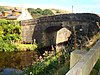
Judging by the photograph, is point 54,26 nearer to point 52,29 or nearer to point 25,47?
point 52,29

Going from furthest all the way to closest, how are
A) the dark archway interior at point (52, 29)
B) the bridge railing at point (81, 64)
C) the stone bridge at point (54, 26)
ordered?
the dark archway interior at point (52, 29) → the stone bridge at point (54, 26) → the bridge railing at point (81, 64)

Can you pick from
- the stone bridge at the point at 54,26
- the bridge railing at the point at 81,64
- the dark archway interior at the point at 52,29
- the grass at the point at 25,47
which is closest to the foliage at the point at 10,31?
the stone bridge at the point at 54,26

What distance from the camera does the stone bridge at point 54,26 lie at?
1205 inches

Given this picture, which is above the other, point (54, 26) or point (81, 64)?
point (81, 64)

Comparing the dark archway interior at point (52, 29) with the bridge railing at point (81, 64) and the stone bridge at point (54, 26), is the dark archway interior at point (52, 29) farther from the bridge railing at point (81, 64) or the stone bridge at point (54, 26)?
the bridge railing at point (81, 64)

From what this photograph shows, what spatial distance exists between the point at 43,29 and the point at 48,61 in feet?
70.6

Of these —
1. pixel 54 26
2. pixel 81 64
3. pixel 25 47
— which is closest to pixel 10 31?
pixel 25 47

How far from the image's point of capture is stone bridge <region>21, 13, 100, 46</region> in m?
30.6

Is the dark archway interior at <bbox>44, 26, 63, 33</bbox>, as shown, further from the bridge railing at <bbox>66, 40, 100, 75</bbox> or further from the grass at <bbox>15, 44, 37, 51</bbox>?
the bridge railing at <bbox>66, 40, 100, 75</bbox>

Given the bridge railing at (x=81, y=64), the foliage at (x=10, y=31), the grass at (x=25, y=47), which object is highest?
the bridge railing at (x=81, y=64)

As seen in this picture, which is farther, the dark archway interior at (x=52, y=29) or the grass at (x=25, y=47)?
the dark archway interior at (x=52, y=29)

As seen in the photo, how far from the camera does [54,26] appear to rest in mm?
33906

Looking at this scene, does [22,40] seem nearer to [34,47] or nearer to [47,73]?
[34,47]

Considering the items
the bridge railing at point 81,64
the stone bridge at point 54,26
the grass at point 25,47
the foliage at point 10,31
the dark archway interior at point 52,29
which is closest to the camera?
the bridge railing at point 81,64
